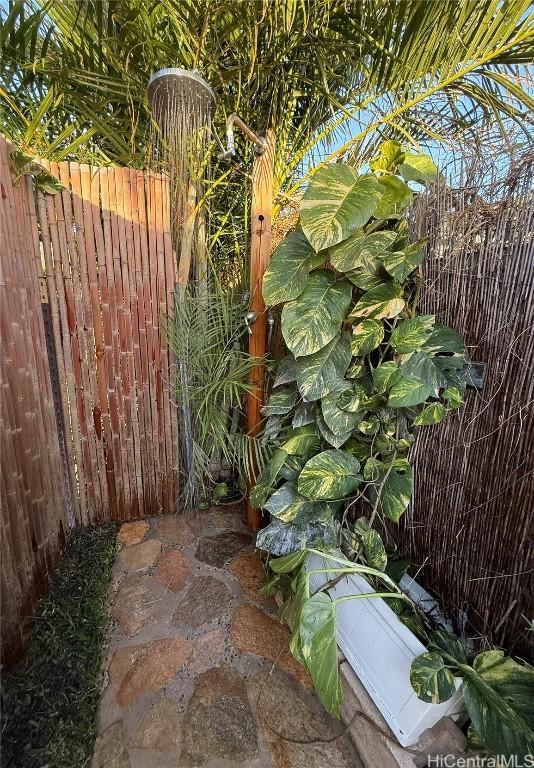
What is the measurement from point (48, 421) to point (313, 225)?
4.58 ft

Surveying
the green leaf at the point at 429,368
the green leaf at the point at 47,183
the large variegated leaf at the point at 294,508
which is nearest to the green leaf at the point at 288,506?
the large variegated leaf at the point at 294,508

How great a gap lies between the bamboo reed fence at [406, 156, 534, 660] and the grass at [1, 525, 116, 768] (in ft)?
4.05

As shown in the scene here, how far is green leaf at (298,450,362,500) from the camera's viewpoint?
111 cm

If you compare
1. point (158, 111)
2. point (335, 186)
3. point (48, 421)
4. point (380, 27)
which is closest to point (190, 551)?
point (48, 421)

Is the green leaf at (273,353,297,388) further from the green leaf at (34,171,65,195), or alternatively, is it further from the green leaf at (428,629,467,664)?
the green leaf at (34,171,65,195)

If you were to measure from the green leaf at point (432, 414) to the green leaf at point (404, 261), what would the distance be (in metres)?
0.41

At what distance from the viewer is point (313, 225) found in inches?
39.2

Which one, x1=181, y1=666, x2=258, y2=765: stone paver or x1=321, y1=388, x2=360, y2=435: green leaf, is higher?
x1=321, y1=388, x2=360, y2=435: green leaf

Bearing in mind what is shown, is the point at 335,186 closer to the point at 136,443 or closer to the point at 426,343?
the point at 426,343

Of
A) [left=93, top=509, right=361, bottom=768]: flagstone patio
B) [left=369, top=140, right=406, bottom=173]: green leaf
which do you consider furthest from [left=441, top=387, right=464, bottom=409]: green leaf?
[left=93, top=509, right=361, bottom=768]: flagstone patio

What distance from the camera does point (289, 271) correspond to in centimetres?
118

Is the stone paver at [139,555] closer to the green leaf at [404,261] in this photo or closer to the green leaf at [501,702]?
the green leaf at [501,702]

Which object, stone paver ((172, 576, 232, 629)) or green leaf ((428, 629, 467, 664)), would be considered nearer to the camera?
green leaf ((428, 629, 467, 664))

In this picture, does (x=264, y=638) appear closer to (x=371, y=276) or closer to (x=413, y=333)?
(x=413, y=333)
